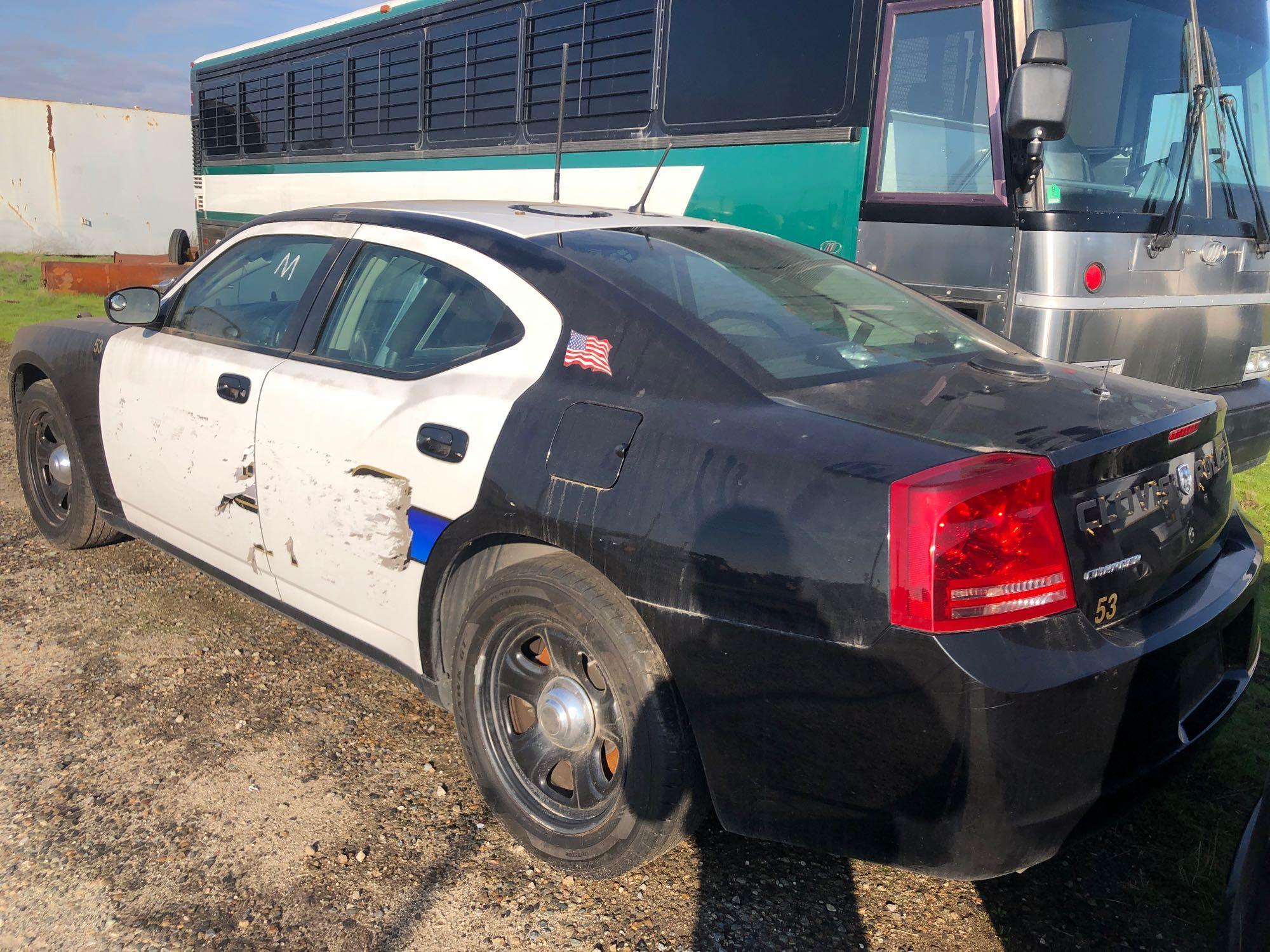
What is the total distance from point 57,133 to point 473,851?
25.2 metres

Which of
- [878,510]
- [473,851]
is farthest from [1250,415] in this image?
[473,851]

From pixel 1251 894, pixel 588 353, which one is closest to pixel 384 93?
pixel 588 353

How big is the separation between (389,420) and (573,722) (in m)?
0.99

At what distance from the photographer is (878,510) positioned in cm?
200

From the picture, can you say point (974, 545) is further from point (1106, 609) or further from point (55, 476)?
point (55, 476)

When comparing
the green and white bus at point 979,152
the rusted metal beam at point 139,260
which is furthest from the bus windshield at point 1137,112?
the rusted metal beam at point 139,260

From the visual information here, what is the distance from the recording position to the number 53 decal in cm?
209

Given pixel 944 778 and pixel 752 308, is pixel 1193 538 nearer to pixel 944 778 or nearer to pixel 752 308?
pixel 944 778

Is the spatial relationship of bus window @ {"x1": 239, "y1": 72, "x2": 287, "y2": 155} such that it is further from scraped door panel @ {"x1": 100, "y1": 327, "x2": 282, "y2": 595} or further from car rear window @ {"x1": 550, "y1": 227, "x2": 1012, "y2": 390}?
car rear window @ {"x1": 550, "y1": 227, "x2": 1012, "y2": 390}

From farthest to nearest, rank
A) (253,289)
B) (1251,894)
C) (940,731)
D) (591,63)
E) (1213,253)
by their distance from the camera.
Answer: (591,63) < (1213,253) < (253,289) < (940,731) < (1251,894)

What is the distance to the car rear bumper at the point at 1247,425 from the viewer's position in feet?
16.6

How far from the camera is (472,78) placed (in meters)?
7.90

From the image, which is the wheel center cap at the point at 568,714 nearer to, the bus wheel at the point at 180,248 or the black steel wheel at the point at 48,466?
the black steel wheel at the point at 48,466

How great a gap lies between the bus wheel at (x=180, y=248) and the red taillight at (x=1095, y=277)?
42.2ft
